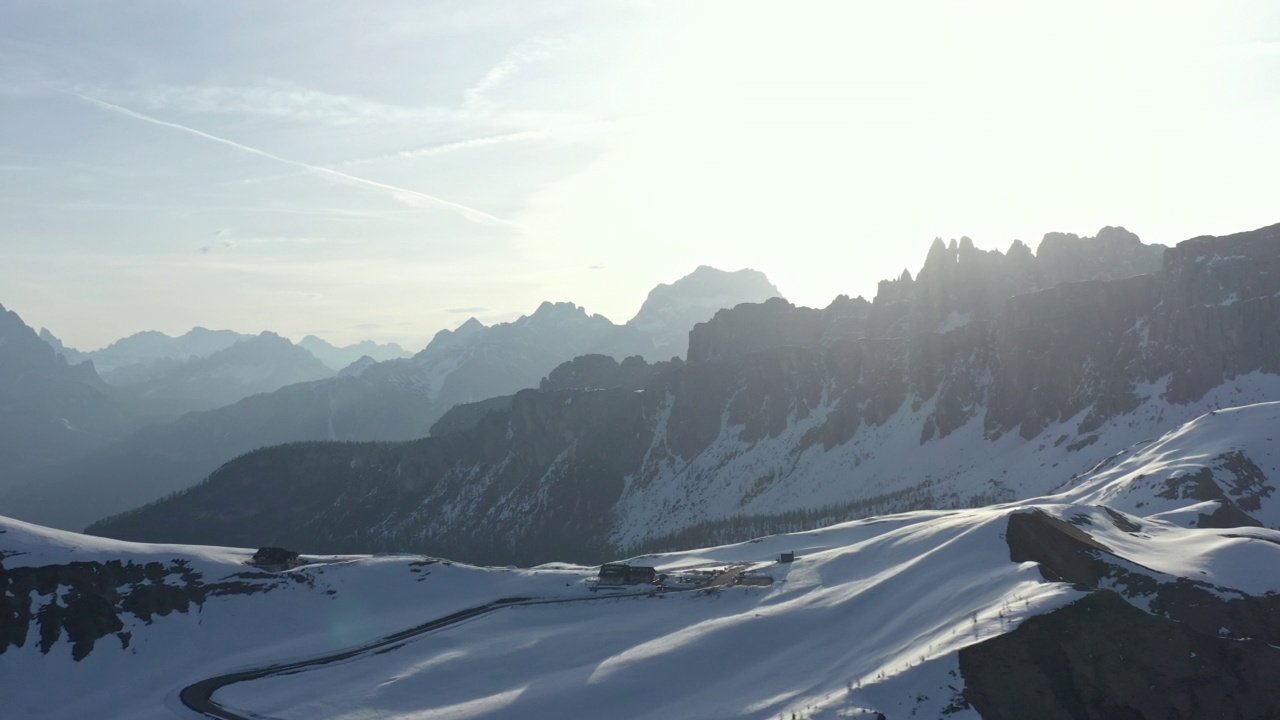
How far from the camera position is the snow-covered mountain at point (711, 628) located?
62.0 meters

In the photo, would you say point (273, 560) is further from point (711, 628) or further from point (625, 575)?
point (711, 628)

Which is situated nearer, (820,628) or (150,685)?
(820,628)

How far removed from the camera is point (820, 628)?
84.4 m

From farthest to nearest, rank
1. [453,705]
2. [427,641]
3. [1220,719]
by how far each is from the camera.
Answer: [427,641], [453,705], [1220,719]

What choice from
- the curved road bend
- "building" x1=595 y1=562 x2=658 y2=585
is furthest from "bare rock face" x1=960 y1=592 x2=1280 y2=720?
"building" x1=595 y1=562 x2=658 y2=585

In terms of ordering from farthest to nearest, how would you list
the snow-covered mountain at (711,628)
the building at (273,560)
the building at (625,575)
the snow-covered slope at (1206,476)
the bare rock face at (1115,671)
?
the snow-covered slope at (1206,476), the building at (273,560), the building at (625,575), the snow-covered mountain at (711,628), the bare rock face at (1115,671)

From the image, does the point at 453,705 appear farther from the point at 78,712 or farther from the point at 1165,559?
the point at 1165,559

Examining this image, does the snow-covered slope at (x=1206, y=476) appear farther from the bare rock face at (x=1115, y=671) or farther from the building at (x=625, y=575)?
the bare rock face at (x=1115, y=671)

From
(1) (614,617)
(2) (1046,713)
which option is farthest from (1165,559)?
(1) (614,617)

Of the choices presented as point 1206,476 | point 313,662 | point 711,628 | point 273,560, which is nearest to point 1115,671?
point 711,628

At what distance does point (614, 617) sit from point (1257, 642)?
5978cm

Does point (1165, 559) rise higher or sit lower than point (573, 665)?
higher

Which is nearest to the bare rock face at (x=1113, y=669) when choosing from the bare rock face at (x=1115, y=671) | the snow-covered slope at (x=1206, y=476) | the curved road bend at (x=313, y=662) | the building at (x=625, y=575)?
the bare rock face at (x=1115, y=671)

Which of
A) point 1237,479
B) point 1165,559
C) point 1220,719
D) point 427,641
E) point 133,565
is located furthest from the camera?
point 1237,479
